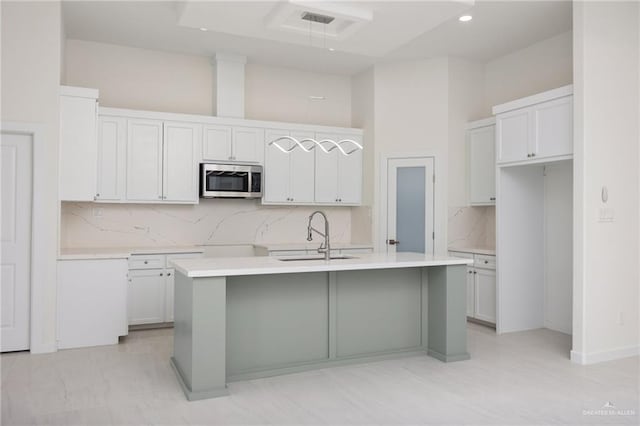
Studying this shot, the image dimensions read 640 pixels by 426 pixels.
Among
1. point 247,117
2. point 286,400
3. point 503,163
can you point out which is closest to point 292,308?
point 286,400

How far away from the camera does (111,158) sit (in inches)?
214

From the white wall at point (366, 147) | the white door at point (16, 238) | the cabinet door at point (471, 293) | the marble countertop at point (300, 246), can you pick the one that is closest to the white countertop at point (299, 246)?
the marble countertop at point (300, 246)

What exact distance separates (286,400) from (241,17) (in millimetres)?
3005

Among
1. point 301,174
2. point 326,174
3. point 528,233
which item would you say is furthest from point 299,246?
point 528,233

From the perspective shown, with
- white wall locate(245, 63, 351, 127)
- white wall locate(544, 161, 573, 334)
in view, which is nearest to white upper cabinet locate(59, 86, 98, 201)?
white wall locate(245, 63, 351, 127)

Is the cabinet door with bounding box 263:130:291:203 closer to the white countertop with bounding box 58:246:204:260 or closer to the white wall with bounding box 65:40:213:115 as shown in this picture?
the white wall with bounding box 65:40:213:115

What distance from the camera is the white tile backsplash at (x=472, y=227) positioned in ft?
20.1

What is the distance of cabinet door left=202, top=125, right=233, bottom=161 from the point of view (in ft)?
19.3

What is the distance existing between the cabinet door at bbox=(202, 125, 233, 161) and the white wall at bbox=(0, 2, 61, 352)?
1663 mm

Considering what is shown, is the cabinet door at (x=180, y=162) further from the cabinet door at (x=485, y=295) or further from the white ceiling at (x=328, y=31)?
the cabinet door at (x=485, y=295)

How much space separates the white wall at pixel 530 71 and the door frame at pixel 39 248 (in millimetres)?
5026

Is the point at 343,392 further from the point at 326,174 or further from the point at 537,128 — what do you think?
the point at 326,174

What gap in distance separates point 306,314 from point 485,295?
2.50 meters

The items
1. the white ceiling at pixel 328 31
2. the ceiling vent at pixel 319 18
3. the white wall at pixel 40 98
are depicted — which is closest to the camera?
the ceiling vent at pixel 319 18
